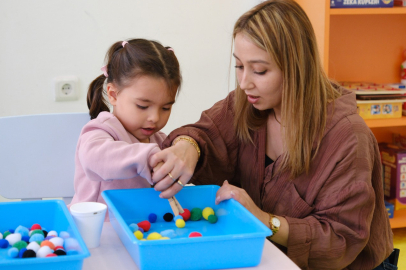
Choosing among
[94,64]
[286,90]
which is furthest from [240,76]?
[94,64]

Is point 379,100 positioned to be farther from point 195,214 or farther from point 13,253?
point 13,253

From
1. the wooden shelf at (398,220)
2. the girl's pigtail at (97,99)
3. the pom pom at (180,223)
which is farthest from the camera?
the wooden shelf at (398,220)

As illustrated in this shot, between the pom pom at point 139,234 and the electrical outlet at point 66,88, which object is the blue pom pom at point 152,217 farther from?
the electrical outlet at point 66,88

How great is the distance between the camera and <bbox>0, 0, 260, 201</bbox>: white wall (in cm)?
207

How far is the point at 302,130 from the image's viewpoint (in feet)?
3.79

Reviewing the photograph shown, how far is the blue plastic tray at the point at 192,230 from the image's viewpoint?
754 millimetres

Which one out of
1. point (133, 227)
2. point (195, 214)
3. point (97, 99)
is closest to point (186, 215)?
point (195, 214)

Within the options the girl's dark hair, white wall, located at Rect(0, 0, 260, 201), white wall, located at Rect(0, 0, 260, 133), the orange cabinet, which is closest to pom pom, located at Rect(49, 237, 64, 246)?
the girl's dark hair

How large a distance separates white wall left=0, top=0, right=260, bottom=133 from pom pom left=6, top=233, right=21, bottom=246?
1.36m

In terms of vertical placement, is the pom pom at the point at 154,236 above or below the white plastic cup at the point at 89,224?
below

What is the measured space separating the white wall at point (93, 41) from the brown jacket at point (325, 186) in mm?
788

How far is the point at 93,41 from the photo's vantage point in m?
2.17

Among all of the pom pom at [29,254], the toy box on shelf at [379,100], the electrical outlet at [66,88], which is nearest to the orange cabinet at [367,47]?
the toy box on shelf at [379,100]

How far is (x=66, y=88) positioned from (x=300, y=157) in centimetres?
133
